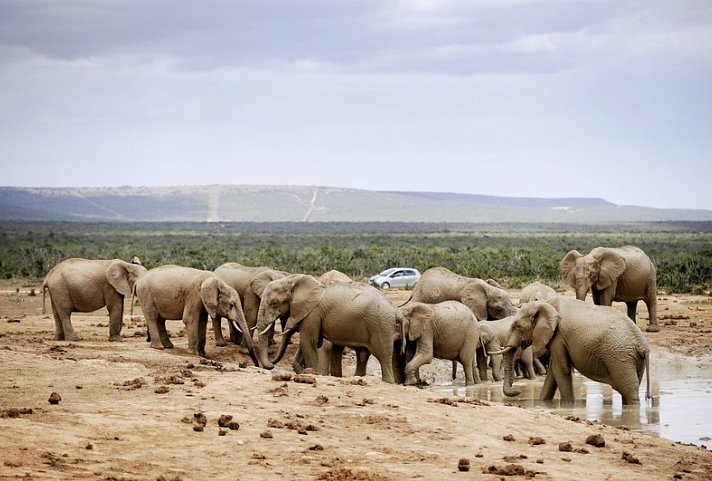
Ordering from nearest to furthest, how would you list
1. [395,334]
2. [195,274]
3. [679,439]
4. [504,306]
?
[679,439] < [395,334] < [195,274] < [504,306]

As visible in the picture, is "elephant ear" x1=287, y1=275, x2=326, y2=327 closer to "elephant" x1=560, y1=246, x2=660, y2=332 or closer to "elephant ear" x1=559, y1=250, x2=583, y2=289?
"elephant" x1=560, y1=246, x2=660, y2=332

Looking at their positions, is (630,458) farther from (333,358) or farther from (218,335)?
(218,335)

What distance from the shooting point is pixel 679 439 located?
645 inches

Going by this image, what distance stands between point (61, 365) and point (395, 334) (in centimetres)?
617

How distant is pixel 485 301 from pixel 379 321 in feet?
18.1

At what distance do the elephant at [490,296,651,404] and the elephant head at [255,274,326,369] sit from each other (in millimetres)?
3732

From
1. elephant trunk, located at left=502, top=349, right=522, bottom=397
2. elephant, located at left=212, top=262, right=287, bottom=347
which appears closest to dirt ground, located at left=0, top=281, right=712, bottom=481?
elephant trunk, located at left=502, top=349, right=522, bottom=397

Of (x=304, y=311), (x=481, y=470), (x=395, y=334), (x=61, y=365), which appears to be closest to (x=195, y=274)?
(x=304, y=311)

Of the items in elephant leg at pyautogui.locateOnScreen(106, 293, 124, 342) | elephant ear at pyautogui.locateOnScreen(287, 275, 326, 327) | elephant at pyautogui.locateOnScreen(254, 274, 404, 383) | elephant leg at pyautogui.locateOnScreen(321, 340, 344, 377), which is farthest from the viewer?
elephant leg at pyautogui.locateOnScreen(106, 293, 124, 342)

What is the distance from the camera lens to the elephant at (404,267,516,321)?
84.3 feet

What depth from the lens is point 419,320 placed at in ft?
71.3

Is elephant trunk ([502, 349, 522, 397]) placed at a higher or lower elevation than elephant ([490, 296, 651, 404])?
lower

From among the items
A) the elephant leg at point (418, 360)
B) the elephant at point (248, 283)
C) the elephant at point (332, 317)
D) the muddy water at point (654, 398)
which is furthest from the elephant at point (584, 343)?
the elephant at point (248, 283)

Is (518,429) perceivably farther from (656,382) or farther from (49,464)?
(656,382)
